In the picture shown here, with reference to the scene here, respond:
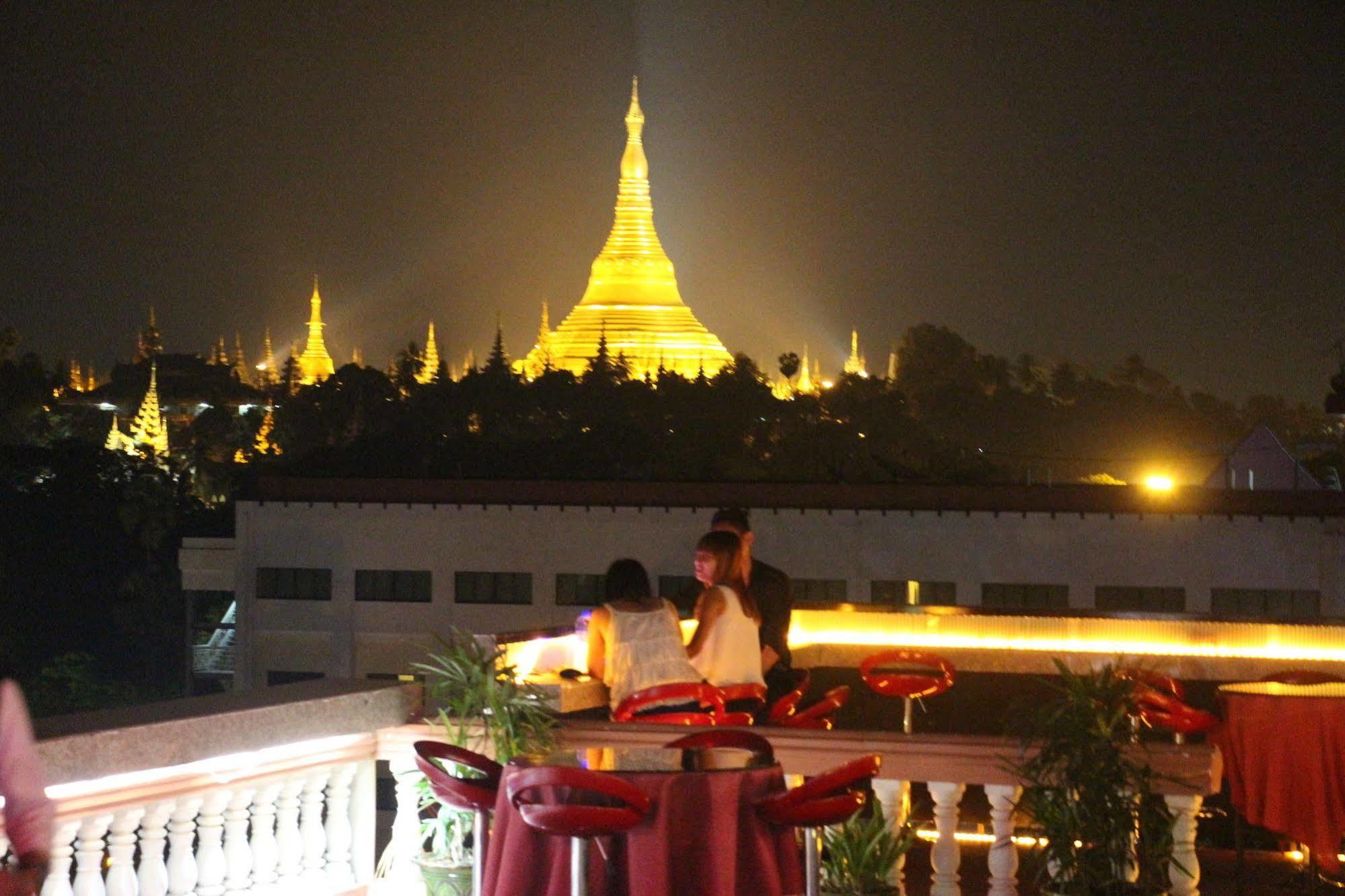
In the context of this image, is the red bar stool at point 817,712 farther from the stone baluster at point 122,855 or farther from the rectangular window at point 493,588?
the rectangular window at point 493,588

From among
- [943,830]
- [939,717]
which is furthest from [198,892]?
[939,717]

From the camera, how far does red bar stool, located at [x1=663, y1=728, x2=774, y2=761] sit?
237 inches

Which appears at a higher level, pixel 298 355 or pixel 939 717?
pixel 298 355

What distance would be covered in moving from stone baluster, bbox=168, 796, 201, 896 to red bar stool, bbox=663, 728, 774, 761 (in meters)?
1.42

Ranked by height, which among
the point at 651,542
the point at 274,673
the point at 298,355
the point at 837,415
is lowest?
the point at 274,673

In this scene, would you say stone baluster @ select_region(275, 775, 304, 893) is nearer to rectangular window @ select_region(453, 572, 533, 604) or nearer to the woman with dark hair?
the woman with dark hair

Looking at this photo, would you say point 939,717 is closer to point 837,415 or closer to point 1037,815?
point 1037,815

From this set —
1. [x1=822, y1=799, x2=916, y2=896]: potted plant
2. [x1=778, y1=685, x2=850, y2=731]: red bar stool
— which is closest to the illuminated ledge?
[x1=778, y1=685, x2=850, y2=731]: red bar stool

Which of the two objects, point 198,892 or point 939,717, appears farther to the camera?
point 939,717

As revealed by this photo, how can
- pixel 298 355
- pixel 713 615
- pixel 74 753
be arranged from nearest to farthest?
1. pixel 74 753
2. pixel 713 615
3. pixel 298 355

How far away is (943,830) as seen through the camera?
21.8ft

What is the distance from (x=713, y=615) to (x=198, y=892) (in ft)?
9.56

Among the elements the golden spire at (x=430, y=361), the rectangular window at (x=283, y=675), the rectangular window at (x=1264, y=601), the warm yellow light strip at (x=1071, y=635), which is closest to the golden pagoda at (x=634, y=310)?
the golden spire at (x=430, y=361)

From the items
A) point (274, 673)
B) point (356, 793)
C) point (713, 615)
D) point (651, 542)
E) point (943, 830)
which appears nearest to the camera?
point (943, 830)
